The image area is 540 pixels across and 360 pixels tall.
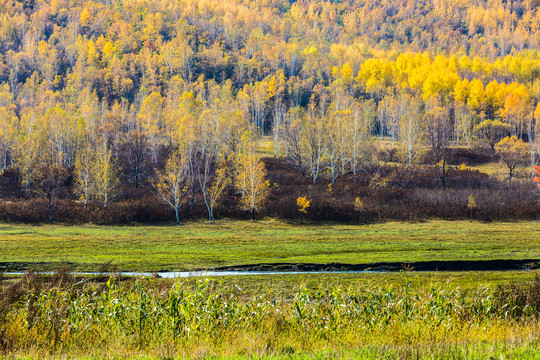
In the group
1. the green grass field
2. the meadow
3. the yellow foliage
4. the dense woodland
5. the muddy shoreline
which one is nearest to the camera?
the meadow

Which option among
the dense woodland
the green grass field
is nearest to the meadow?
the green grass field

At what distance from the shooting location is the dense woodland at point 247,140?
2596 inches

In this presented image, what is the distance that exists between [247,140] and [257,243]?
45040mm

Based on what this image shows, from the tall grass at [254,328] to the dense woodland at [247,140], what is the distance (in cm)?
4917

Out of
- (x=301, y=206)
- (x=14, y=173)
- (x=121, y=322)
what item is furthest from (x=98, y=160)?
(x=121, y=322)

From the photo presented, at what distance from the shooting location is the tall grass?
980cm

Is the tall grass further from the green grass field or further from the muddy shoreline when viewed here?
the muddy shoreline

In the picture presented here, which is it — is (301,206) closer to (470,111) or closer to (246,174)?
(246,174)

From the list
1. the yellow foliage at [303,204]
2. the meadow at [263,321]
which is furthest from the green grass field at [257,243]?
the meadow at [263,321]

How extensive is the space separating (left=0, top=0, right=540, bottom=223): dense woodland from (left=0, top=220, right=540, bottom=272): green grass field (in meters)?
6.00

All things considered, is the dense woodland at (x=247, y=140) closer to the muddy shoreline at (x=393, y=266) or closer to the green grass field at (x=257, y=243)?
the green grass field at (x=257, y=243)

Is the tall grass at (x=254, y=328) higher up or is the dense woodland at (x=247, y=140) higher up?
the dense woodland at (x=247, y=140)

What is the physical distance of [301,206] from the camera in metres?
64.9

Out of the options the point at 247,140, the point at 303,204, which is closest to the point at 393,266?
the point at 303,204
